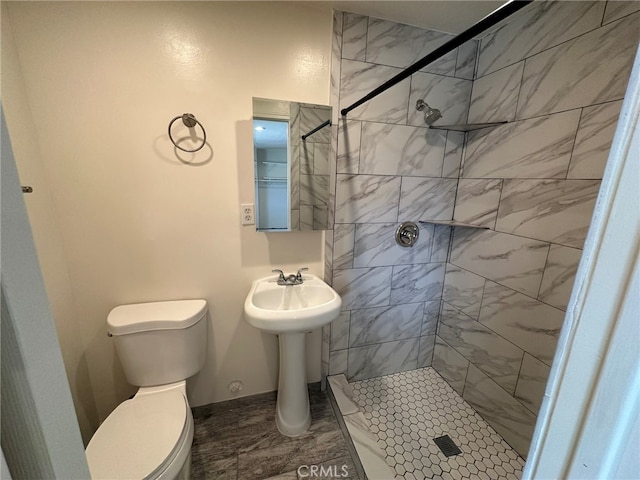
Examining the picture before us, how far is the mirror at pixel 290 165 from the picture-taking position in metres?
1.37

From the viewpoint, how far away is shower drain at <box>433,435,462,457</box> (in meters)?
1.40

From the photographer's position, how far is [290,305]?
152 cm

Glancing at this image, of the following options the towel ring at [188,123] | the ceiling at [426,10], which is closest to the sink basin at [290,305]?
the towel ring at [188,123]

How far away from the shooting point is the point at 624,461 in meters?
0.33

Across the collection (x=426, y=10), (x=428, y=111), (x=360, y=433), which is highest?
(x=426, y=10)

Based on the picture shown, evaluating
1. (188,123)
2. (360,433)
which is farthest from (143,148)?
(360,433)

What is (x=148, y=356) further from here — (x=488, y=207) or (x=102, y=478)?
(x=488, y=207)

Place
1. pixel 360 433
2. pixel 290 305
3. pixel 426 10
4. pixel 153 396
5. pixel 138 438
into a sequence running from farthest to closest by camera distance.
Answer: pixel 290 305 < pixel 360 433 < pixel 426 10 < pixel 153 396 < pixel 138 438

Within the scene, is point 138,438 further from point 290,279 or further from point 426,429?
point 426,429

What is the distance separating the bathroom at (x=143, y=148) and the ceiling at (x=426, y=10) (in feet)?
0.29

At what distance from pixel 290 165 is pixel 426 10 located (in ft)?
3.50

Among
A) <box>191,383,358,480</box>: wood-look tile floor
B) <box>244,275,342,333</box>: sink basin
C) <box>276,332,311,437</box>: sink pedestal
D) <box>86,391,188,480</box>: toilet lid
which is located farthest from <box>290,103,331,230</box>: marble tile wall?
<box>191,383,358,480</box>: wood-look tile floor

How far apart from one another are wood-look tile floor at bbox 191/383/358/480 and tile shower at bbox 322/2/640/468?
380mm

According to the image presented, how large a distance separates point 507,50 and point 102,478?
8.66ft
